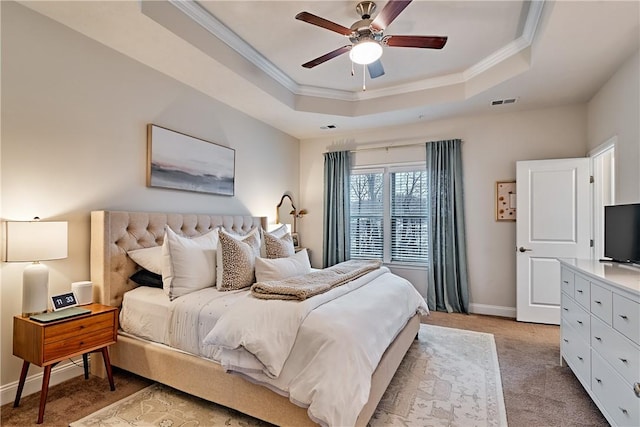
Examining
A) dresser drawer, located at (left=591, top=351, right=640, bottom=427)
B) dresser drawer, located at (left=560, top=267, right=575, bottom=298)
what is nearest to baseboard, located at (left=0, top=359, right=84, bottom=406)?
dresser drawer, located at (left=591, top=351, right=640, bottom=427)

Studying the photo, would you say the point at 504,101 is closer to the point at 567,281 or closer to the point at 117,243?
the point at 567,281

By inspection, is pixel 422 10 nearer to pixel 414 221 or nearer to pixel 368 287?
pixel 368 287

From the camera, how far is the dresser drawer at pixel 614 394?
1.67 metres

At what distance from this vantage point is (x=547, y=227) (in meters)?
4.07

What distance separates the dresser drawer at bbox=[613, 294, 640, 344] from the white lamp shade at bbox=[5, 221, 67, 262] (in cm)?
337

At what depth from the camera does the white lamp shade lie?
6.76ft

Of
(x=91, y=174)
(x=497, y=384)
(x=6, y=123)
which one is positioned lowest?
(x=497, y=384)

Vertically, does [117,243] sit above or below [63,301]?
above

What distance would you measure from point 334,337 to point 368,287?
0.94m

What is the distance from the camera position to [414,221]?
16.4 feet

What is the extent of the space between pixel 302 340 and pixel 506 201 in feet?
12.3

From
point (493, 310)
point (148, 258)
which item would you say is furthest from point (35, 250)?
point (493, 310)

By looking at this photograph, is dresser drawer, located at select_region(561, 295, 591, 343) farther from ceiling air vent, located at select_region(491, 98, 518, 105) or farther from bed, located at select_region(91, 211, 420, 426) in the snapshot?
ceiling air vent, located at select_region(491, 98, 518, 105)

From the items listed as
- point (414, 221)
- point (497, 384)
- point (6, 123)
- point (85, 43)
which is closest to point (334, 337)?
point (497, 384)
